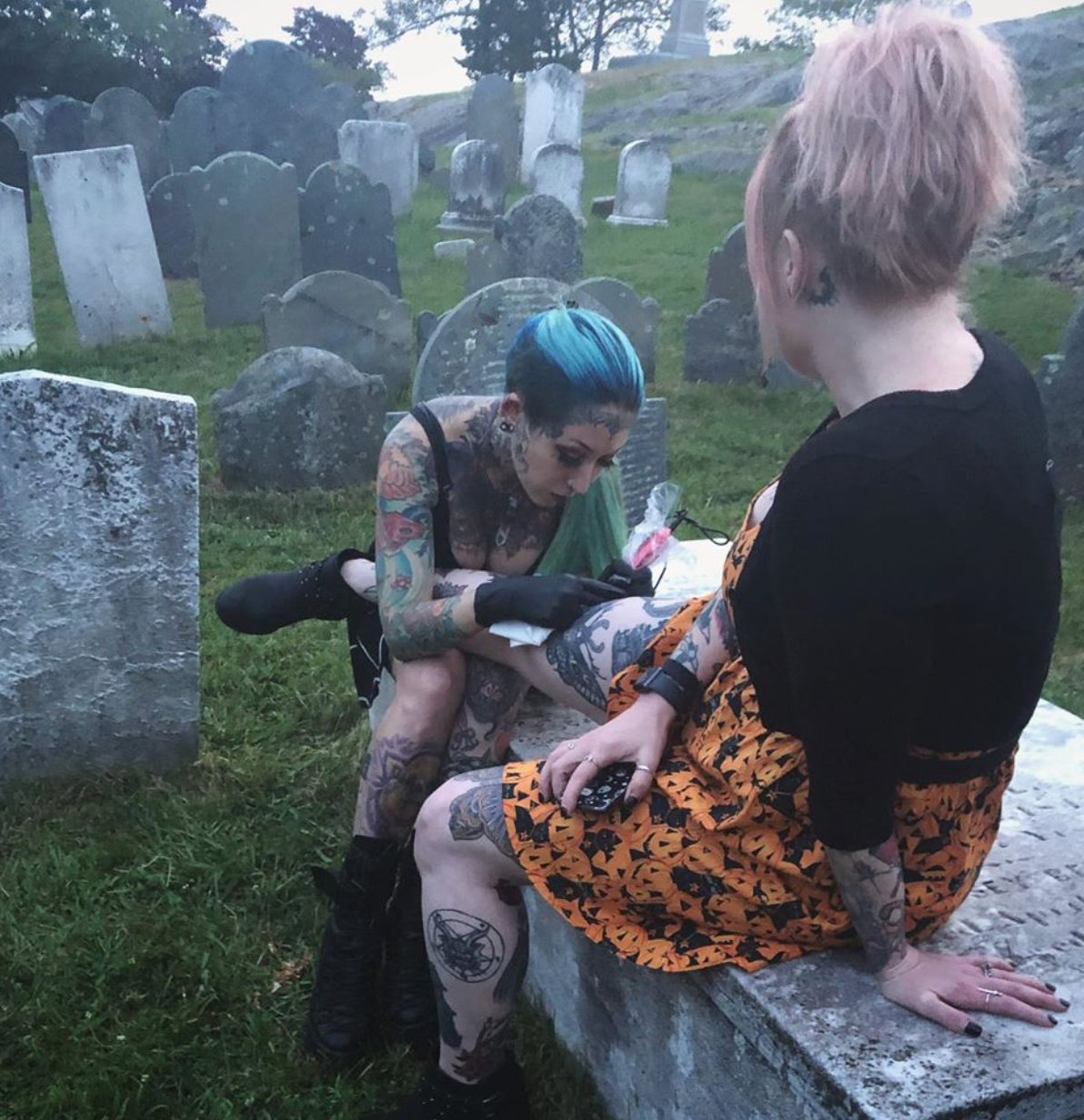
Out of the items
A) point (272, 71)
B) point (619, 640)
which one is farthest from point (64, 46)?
point (619, 640)

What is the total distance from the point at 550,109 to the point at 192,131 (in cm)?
606

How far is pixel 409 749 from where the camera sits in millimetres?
2285

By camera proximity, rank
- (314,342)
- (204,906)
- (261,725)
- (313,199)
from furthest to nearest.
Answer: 1. (313,199)
2. (314,342)
3. (261,725)
4. (204,906)

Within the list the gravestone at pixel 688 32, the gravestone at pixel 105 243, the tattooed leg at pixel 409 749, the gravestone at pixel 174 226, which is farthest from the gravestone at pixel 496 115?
the tattooed leg at pixel 409 749

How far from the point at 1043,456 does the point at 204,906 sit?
7.18ft

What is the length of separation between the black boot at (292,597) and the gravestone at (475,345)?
99 centimetres

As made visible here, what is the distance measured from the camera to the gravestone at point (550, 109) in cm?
1742

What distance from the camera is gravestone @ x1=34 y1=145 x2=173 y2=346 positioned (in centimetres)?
817

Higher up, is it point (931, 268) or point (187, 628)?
point (931, 268)

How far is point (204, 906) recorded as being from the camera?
268 cm

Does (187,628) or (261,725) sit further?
(261,725)

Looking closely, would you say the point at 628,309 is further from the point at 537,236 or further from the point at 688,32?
the point at 688,32

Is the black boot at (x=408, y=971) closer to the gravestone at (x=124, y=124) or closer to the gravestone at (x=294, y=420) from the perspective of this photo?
the gravestone at (x=294, y=420)

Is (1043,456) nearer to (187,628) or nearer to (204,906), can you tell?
(204,906)
